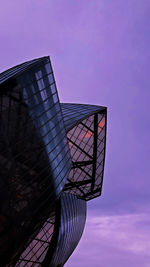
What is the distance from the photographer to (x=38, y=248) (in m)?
38.3

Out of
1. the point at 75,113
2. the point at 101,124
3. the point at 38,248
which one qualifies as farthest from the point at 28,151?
the point at 101,124

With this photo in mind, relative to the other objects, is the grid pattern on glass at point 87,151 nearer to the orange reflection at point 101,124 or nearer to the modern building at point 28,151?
the orange reflection at point 101,124

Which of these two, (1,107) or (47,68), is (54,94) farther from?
(1,107)

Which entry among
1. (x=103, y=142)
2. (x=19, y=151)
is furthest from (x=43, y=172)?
(x=103, y=142)

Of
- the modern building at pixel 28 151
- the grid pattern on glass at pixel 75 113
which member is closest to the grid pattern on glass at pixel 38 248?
the modern building at pixel 28 151

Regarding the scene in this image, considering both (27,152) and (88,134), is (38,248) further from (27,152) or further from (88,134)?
(27,152)

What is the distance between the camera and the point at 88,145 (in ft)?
159

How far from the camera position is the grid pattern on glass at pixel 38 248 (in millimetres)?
37500

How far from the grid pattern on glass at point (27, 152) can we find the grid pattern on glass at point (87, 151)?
63.4 feet

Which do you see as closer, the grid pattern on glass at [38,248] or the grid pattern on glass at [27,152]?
the grid pattern on glass at [27,152]

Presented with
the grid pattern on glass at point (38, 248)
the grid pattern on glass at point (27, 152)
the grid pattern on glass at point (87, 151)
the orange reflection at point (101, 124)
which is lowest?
the grid pattern on glass at point (38, 248)

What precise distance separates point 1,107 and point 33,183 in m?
8.27

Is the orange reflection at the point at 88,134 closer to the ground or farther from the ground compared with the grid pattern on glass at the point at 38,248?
farther from the ground

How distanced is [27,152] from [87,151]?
26807 millimetres
